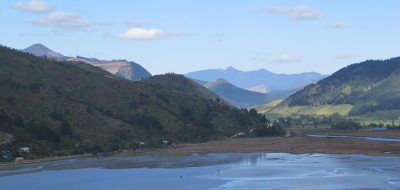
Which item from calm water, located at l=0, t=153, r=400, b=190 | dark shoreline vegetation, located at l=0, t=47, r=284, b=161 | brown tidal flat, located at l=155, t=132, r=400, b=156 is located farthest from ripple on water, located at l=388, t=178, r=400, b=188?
dark shoreline vegetation, located at l=0, t=47, r=284, b=161

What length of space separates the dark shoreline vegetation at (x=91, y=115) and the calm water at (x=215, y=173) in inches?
674

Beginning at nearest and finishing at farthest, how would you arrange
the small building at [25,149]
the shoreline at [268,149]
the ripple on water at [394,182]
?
the ripple on water at [394,182] → the shoreline at [268,149] → the small building at [25,149]

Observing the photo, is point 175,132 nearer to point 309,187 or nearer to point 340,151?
point 340,151

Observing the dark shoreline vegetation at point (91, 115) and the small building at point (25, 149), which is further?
the dark shoreline vegetation at point (91, 115)

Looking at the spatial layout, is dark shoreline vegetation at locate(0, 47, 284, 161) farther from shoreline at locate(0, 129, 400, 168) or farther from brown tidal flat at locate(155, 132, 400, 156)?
brown tidal flat at locate(155, 132, 400, 156)

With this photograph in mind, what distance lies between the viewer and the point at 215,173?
279 ft

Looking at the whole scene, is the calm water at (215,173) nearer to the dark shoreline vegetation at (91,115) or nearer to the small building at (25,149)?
the small building at (25,149)

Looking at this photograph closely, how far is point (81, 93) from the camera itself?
16638cm

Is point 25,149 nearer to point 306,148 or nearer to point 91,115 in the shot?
point 91,115

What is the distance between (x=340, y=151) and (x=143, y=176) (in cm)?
4813

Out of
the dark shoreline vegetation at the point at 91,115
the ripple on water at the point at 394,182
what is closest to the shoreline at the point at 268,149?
the dark shoreline vegetation at the point at 91,115

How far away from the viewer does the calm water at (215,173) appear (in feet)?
234

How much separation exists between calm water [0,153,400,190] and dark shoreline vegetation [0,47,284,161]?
17121 millimetres

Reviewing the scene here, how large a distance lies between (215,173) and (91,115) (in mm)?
69297
